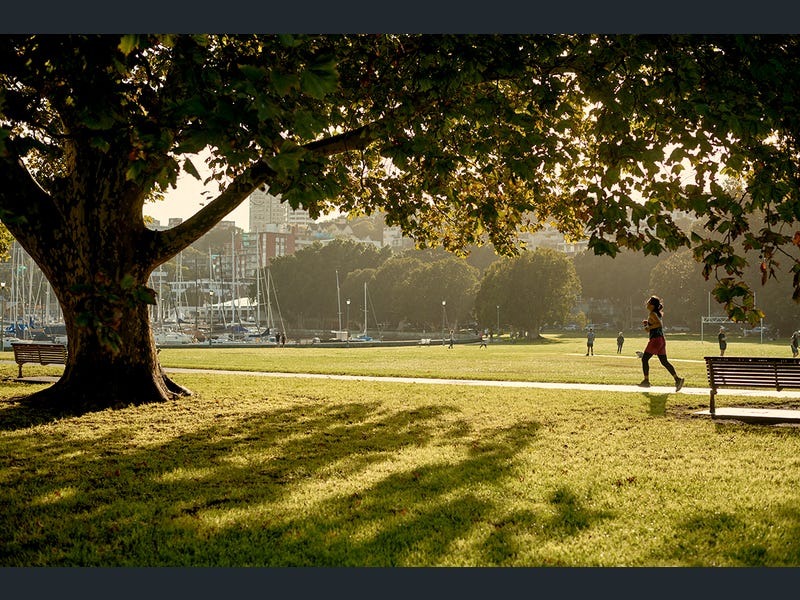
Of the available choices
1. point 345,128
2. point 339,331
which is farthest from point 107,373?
point 339,331

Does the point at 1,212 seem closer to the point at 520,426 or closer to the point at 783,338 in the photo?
the point at 520,426

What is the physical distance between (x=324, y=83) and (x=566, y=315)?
74.1m

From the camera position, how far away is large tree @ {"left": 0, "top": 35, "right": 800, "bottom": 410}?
453 centimetres

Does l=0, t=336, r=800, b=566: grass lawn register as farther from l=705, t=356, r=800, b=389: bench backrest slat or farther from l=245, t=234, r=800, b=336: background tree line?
l=245, t=234, r=800, b=336: background tree line

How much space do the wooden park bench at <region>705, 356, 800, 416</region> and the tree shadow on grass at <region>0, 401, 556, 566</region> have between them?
3352 millimetres

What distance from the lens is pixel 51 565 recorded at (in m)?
4.40

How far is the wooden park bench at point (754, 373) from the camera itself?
10.2 metres

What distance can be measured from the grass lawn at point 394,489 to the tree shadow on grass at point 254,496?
2 centimetres

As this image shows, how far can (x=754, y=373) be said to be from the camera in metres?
10.5

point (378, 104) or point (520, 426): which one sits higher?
point (378, 104)

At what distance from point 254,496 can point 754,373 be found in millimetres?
8067

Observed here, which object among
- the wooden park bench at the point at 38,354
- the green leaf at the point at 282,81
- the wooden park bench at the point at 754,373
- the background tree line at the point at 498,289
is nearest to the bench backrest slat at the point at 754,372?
the wooden park bench at the point at 754,373

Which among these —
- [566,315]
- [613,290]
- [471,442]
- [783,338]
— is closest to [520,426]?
[471,442]

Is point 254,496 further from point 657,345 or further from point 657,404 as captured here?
point 657,345
